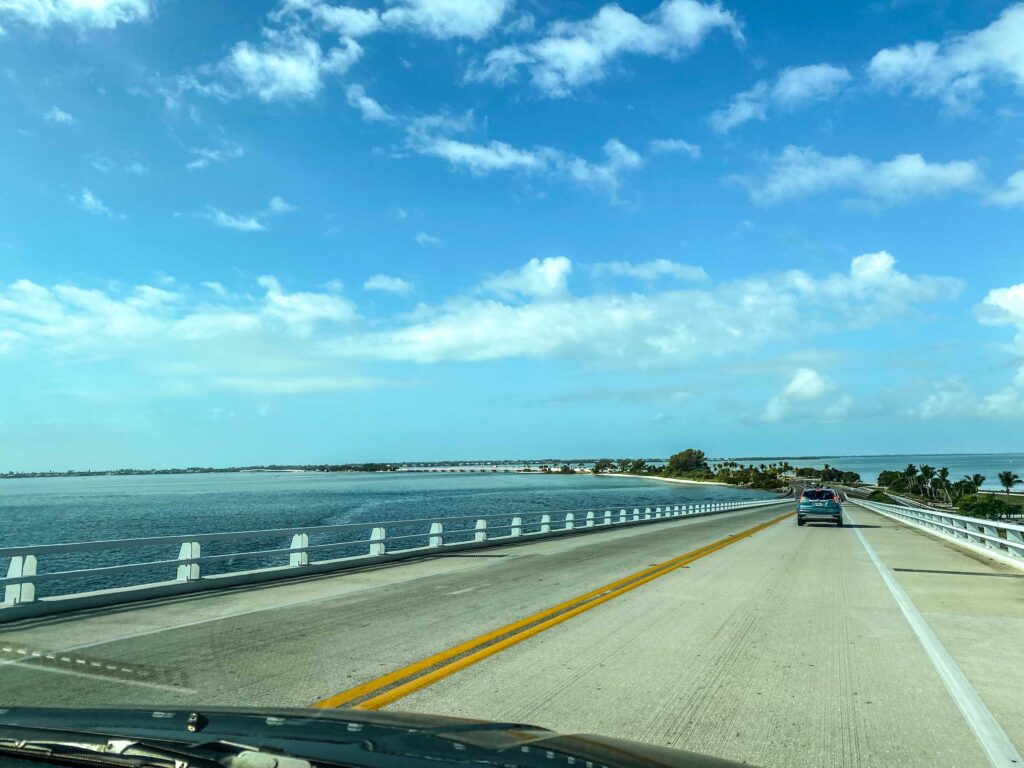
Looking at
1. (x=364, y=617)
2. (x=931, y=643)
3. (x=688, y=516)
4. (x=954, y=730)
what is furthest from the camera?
(x=688, y=516)

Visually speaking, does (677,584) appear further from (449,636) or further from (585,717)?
(585,717)

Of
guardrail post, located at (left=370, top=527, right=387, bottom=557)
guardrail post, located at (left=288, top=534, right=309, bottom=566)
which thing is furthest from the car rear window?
guardrail post, located at (left=288, top=534, right=309, bottom=566)

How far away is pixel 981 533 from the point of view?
23969 mm

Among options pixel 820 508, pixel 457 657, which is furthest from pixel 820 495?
pixel 457 657

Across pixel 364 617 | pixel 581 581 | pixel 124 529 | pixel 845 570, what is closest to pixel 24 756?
pixel 364 617

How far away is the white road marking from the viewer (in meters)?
5.06

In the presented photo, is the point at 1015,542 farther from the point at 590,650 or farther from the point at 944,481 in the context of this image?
the point at 944,481

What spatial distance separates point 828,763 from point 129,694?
17.4 feet

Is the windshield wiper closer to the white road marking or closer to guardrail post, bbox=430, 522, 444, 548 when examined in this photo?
the white road marking

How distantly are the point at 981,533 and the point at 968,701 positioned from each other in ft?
67.8

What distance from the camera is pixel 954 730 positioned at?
5.58 metres

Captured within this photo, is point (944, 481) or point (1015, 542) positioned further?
point (944, 481)

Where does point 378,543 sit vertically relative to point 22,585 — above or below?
below

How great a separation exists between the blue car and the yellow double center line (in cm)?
2856
